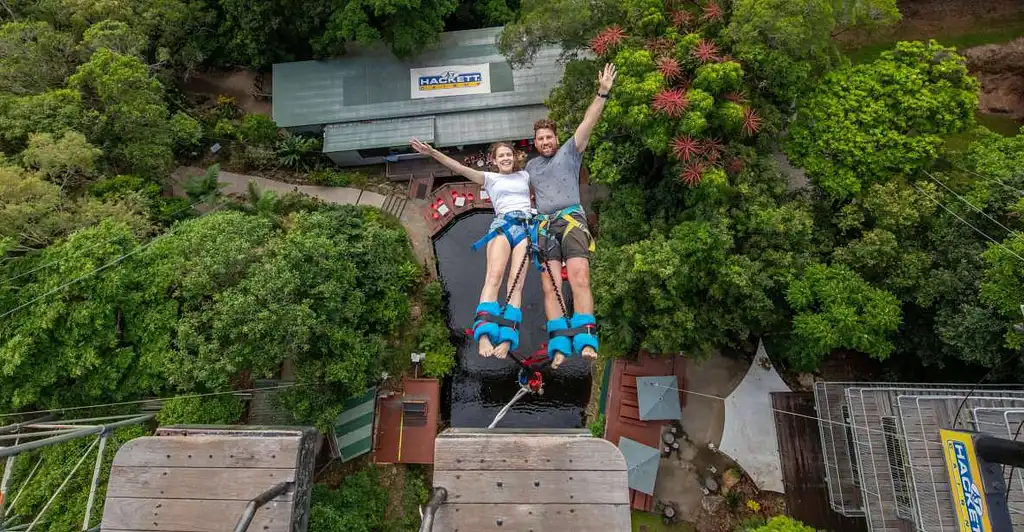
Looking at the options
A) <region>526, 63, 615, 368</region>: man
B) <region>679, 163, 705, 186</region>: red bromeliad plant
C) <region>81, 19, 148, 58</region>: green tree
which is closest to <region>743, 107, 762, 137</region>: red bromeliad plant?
<region>679, 163, 705, 186</region>: red bromeliad plant

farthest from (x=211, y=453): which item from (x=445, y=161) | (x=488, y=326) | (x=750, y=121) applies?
(x=750, y=121)

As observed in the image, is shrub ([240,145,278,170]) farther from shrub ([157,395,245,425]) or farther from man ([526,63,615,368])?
man ([526,63,615,368])

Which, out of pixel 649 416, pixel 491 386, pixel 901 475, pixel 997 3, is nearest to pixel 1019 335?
pixel 901 475

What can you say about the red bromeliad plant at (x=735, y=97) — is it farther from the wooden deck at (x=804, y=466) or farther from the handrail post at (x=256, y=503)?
the handrail post at (x=256, y=503)

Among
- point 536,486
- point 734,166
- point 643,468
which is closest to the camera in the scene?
point 536,486

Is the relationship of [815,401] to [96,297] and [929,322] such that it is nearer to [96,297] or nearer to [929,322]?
[929,322]

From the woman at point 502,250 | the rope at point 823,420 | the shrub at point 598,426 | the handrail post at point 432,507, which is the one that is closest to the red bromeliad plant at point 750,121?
the woman at point 502,250

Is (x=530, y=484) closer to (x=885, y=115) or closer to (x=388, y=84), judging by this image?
(x=885, y=115)
